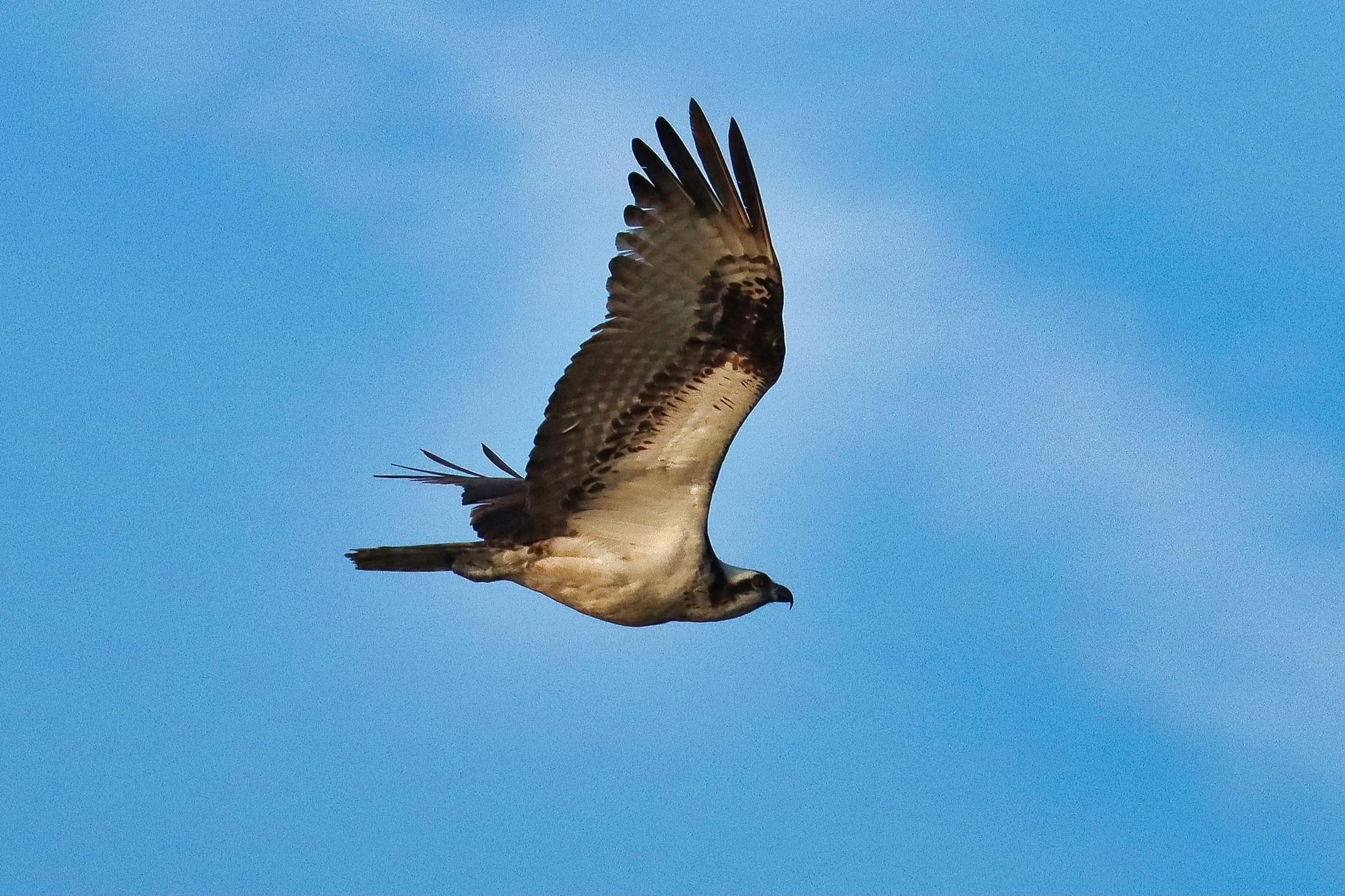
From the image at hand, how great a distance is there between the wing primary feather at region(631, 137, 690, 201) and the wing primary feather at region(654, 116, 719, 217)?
4 cm

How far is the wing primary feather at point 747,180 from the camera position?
10539mm

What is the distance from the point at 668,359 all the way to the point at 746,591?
195 cm

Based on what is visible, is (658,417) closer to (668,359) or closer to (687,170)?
(668,359)

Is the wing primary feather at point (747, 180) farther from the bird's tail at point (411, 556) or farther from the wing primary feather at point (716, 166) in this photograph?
the bird's tail at point (411, 556)

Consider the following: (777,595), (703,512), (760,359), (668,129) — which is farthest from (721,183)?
(777,595)

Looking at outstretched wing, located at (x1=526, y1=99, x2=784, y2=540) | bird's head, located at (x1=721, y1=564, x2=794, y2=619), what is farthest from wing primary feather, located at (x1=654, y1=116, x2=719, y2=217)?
bird's head, located at (x1=721, y1=564, x2=794, y2=619)

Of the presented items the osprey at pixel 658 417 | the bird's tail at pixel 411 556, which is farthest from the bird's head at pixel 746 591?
the bird's tail at pixel 411 556

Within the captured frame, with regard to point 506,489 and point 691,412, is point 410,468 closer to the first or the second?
point 506,489

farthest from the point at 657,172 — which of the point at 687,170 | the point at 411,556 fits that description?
the point at 411,556

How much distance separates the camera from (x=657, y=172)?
419 inches

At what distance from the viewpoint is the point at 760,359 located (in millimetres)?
11148

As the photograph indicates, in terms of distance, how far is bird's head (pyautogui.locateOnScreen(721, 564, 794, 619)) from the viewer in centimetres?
1221

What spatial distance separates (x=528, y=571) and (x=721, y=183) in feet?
9.54

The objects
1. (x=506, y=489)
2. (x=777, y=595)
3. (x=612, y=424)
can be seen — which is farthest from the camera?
(x=506, y=489)
